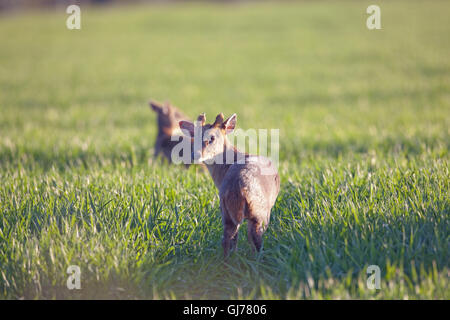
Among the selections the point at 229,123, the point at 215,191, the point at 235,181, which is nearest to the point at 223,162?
the point at 229,123

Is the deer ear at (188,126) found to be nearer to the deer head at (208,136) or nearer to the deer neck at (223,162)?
the deer head at (208,136)

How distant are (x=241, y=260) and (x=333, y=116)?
21.2ft

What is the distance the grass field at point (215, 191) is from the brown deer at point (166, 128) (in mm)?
391

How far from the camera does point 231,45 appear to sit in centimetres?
2302

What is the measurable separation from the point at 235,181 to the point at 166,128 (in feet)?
10.9

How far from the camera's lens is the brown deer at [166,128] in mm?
5859

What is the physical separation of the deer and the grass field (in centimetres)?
35

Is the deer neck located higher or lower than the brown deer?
lower

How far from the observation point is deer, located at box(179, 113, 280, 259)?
9.97ft

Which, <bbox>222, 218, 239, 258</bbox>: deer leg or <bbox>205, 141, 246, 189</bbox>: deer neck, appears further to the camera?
<bbox>205, 141, 246, 189</bbox>: deer neck

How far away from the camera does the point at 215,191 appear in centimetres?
431

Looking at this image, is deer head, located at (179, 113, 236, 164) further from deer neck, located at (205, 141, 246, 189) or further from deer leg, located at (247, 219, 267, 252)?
deer leg, located at (247, 219, 267, 252)

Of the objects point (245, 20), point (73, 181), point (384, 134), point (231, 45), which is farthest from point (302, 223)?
point (245, 20)

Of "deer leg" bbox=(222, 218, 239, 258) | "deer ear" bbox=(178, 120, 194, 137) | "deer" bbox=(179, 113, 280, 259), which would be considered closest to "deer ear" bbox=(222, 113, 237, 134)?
"deer" bbox=(179, 113, 280, 259)
